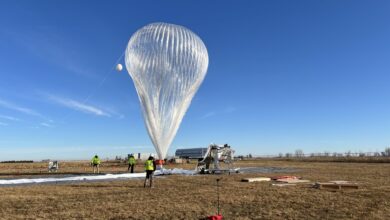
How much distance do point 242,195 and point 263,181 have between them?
7.57m

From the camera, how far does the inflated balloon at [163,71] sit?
87.6ft

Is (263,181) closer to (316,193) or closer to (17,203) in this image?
(316,193)

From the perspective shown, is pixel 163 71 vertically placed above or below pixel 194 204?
above

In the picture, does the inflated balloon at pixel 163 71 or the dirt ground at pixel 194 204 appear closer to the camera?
the dirt ground at pixel 194 204

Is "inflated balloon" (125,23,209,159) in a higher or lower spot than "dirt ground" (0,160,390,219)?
higher

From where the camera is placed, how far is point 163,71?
26719 millimetres

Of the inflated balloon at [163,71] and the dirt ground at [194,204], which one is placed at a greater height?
the inflated balloon at [163,71]

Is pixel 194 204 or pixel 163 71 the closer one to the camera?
pixel 194 204

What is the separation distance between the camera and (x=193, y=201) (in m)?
14.9

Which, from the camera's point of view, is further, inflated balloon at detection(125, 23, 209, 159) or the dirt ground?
inflated balloon at detection(125, 23, 209, 159)

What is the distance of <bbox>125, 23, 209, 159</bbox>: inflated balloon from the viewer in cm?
2669

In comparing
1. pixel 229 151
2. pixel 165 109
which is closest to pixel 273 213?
pixel 165 109

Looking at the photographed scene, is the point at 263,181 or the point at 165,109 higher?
the point at 165,109

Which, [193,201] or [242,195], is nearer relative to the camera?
[193,201]
